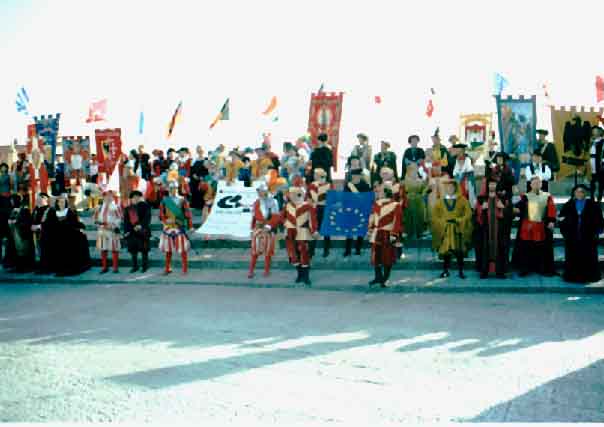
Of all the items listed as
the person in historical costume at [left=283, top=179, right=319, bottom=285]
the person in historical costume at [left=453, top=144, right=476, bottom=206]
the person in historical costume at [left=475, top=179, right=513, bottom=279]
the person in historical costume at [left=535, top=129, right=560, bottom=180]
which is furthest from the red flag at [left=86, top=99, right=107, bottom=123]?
the person in historical costume at [left=475, top=179, right=513, bottom=279]

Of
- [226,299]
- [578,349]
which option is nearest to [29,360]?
[226,299]

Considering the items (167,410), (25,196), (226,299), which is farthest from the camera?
(25,196)

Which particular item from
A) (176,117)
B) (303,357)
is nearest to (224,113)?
(176,117)

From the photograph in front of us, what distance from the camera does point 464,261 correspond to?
44.0 feet

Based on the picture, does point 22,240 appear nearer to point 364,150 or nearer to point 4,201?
point 4,201

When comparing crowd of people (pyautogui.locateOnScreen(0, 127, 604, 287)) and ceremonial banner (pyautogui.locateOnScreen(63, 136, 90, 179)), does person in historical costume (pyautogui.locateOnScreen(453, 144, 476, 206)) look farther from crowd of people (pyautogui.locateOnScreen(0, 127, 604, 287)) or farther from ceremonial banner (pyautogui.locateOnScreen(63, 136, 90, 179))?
ceremonial banner (pyautogui.locateOnScreen(63, 136, 90, 179))

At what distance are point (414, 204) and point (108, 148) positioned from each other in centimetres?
821

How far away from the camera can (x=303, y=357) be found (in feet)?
26.6

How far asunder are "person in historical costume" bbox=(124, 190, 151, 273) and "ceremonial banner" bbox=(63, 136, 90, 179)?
879 cm

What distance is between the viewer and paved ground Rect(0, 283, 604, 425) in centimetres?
643

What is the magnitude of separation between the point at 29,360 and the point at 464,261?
27.6ft

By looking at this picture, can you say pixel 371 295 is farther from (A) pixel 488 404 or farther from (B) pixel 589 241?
(A) pixel 488 404

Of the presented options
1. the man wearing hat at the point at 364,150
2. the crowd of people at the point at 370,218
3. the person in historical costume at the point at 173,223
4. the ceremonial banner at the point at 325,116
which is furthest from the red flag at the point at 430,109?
the person in historical costume at the point at 173,223

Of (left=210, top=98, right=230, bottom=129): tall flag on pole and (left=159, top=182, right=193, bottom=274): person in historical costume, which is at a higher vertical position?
(left=210, top=98, right=230, bottom=129): tall flag on pole
